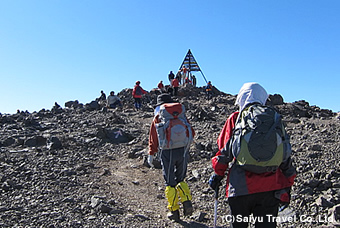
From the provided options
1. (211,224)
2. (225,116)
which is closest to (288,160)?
(211,224)

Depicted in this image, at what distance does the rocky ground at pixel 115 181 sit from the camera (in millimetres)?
5535

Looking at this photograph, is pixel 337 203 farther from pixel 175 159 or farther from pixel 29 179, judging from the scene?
pixel 29 179

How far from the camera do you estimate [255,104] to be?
361 cm

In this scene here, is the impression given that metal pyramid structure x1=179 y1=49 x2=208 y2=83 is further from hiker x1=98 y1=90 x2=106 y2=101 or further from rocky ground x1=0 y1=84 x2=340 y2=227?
rocky ground x1=0 y1=84 x2=340 y2=227

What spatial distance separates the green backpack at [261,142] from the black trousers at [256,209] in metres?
0.30

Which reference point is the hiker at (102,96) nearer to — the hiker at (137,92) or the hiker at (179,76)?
the hiker at (179,76)

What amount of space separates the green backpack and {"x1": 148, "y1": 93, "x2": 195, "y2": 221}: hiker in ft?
7.67

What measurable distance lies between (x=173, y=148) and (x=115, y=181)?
3050 mm

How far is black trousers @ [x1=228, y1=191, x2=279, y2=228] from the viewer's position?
339 centimetres

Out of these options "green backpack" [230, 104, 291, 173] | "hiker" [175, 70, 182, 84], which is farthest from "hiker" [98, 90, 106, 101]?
Result: "green backpack" [230, 104, 291, 173]

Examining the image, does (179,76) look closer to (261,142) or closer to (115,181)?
(115,181)

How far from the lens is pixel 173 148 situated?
5.78 meters

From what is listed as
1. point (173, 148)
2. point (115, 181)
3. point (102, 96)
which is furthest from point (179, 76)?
point (173, 148)

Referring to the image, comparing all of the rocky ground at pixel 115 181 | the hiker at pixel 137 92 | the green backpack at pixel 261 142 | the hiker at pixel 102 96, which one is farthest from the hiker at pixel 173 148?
the hiker at pixel 102 96
